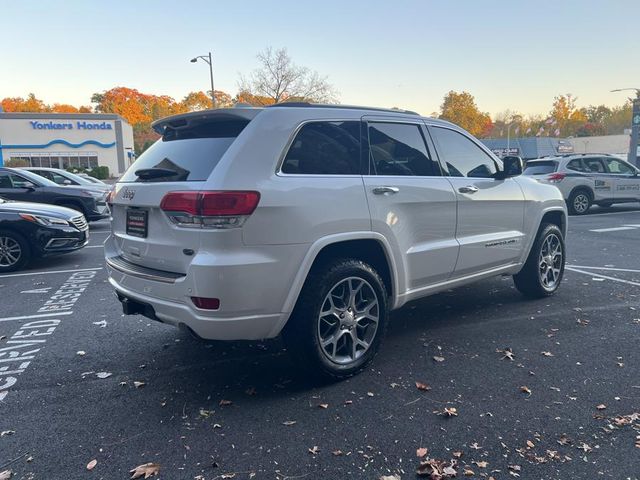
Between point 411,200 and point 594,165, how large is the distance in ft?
45.3

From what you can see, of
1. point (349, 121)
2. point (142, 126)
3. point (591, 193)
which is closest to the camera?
point (349, 121)

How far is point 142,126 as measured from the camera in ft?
279

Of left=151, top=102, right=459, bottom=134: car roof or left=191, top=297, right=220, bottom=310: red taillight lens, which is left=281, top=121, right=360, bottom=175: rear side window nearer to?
left=151, top=102, right=459, bottom=134: car roof

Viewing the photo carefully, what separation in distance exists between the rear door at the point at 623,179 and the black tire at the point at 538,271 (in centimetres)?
1145

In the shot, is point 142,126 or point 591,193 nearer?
point 591,193

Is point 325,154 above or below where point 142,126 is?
below

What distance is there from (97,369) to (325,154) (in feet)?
8.13

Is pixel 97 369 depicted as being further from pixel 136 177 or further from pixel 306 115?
pixel 306 115

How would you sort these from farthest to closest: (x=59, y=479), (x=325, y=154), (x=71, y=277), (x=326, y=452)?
1. (x=71, y=277)
2. (x=325, y=154)
3. (x=326, y=452)
4. (x=59, y=479)

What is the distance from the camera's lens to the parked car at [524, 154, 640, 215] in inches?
581

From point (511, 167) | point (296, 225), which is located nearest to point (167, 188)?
point (296, 225)

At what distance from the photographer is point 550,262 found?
5688 mm

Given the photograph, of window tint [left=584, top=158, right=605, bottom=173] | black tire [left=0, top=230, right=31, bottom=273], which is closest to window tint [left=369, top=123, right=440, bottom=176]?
black tire [left=0, top=230, right=31, bottom=273]

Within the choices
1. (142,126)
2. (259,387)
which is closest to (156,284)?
(259,387)
